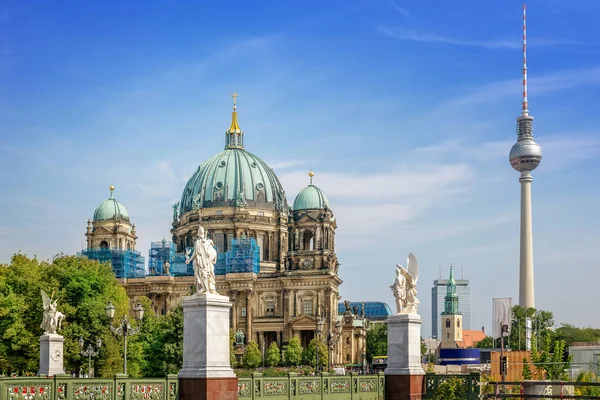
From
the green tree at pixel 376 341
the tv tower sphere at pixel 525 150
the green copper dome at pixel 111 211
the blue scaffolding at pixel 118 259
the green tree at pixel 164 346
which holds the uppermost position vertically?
the tv tower sphere at pixel 525 150

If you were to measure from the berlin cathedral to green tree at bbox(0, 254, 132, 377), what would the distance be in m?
55.4

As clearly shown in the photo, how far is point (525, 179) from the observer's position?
17912 centimetres

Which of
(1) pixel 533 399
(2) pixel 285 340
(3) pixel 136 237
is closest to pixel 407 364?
(1) pixel 533 399

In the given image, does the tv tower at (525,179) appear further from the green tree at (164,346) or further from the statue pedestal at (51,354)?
the statue pedestal at (51,354)

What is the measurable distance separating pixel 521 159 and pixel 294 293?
223ft

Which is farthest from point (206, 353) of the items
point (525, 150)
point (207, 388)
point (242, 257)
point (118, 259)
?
point (525, 150)

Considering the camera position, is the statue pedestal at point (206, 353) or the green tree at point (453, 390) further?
the green tree at point (453, 390)

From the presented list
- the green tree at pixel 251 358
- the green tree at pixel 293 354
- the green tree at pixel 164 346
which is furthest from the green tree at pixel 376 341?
the green tree at pixel 164 346

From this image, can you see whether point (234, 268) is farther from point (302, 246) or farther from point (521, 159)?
point (521, 159)

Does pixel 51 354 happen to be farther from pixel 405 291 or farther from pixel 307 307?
pixel 307 307

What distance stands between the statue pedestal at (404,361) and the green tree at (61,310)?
1352 inches

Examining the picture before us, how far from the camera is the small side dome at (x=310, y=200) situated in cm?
14000

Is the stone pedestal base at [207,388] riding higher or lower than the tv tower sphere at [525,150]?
lower

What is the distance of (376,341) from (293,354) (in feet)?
143
